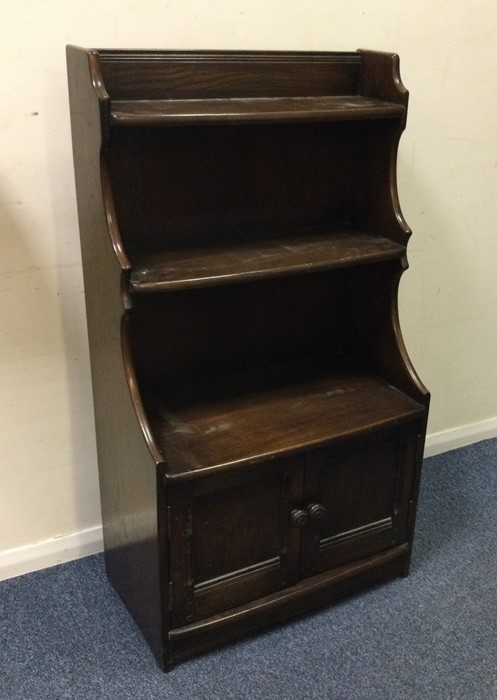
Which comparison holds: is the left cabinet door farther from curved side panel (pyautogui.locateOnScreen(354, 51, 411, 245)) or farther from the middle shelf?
curved side panel (pyautogui.locateOnScreen(354, 51, 411, 245))

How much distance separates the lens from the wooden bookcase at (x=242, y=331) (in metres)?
1.43

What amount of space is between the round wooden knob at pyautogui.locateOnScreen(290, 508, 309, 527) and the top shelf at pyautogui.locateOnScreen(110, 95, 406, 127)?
0.80 m

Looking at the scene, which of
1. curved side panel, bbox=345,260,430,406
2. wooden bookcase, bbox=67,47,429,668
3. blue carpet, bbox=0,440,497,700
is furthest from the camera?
curved side panel, bbox=345,260,430,406

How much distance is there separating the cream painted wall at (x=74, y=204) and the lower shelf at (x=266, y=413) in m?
0.29

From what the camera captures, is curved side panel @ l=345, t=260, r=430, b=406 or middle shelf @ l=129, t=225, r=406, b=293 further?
curved side panel @ l=345, t=260, r=430, b=406

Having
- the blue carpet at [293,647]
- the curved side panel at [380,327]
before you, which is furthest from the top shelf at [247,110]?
the blue carpet at [293,647]

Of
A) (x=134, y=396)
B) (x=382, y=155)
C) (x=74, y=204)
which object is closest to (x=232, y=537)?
(x=134, y=396)

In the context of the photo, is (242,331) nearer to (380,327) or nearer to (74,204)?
(380,327)

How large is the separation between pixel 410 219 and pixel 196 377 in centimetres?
75

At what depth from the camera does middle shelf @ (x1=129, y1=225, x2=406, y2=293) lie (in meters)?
1.40

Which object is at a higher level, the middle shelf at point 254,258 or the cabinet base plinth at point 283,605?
the middle shelf at point 254,258

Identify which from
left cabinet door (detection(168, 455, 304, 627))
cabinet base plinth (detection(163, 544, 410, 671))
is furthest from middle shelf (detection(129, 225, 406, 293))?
cabinet base plinth (detection(163, 544, 410, 671))

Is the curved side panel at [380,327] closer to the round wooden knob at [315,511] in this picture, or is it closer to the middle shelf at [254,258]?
the middle shelf at [254,258]

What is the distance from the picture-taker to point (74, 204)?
159 centimetres
